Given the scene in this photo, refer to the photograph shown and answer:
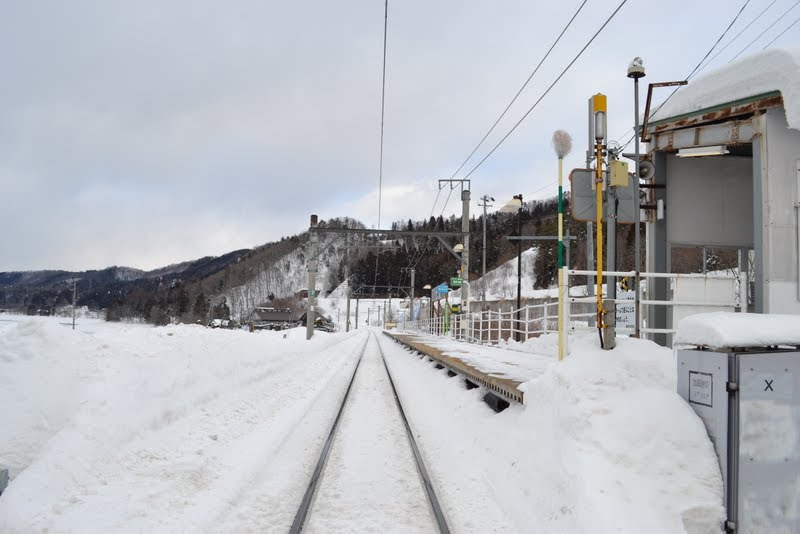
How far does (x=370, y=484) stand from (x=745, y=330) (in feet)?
11.5

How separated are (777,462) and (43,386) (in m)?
6.02

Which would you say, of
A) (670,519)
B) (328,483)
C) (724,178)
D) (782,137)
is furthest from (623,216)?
(724,178)

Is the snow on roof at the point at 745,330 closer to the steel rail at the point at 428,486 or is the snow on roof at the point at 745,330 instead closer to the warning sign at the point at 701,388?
the warning sign at the point at 701,388

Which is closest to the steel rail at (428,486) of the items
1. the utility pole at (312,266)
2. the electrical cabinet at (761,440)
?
the electrical cabinet at (761,440)

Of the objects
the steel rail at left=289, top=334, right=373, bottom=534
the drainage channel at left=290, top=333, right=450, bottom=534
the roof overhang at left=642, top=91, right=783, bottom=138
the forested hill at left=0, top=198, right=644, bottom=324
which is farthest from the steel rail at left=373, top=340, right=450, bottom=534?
the forested hill at left=0, top=198, right=644, bottom=324

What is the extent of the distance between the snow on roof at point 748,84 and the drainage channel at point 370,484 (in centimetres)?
782

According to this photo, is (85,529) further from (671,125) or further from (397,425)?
(671,125)

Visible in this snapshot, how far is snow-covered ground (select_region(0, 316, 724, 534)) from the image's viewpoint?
3838 millimetres

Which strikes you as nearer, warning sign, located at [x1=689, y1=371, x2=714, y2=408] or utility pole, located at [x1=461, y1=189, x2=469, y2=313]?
warning sign, located at [x1=689, y1=371, x2=714, y2=408]

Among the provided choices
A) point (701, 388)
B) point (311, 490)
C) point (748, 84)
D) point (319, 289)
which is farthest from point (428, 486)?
point (319, 289)

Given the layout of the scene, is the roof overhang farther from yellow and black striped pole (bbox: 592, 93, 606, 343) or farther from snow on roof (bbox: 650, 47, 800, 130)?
yellow and black striped pole (bbox: 592, 93, 606, 343)

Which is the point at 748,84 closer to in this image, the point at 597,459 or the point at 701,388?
the point at 701,388

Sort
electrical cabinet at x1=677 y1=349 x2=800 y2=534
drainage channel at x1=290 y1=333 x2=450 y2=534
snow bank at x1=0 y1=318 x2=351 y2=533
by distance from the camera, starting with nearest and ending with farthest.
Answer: electrical cabinet at x1=677 y1=349 x2=800 y2=534 < snow bank at x1=0 y1=318 x2=351 y2=533 < drainage channel at x1=290 y1=333 x2=450 y2=534

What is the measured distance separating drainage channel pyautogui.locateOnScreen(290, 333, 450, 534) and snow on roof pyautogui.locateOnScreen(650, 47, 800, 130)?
782cm
